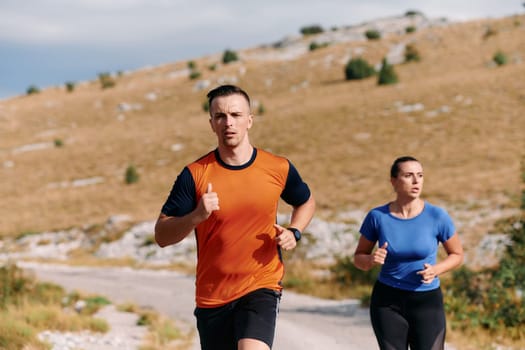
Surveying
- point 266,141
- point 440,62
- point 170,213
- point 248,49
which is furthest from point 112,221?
point 248,49

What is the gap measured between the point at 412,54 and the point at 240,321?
5859 cm

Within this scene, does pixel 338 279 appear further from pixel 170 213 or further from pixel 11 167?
pixel 11 167

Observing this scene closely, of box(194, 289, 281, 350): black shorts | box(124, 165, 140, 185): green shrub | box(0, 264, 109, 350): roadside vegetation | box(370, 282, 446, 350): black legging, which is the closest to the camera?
box(194, 289, 281, 350): black shorts

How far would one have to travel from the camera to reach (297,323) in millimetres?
12031

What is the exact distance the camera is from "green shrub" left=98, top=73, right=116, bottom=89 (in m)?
80.1

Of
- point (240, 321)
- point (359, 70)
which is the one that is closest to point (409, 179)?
point (240, 321)

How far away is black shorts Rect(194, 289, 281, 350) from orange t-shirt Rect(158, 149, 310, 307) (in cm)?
5

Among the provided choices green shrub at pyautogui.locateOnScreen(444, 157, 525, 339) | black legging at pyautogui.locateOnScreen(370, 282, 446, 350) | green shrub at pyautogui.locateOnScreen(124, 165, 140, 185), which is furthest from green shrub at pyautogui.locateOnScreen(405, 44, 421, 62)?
black legging at pyautogui.locateOnScreen(370, 282, 446, 350)

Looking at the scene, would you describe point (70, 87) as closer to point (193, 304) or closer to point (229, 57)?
point (229, 57)

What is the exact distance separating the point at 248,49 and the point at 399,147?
195 feet

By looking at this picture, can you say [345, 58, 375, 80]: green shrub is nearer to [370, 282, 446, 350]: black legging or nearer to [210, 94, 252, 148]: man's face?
[370, 282, 446, 350]: black legging

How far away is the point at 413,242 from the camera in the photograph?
16.4 ft

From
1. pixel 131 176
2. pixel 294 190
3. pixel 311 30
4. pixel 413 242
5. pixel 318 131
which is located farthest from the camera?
pixel 311 30

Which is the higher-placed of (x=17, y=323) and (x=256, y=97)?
(x=256, y=97)
